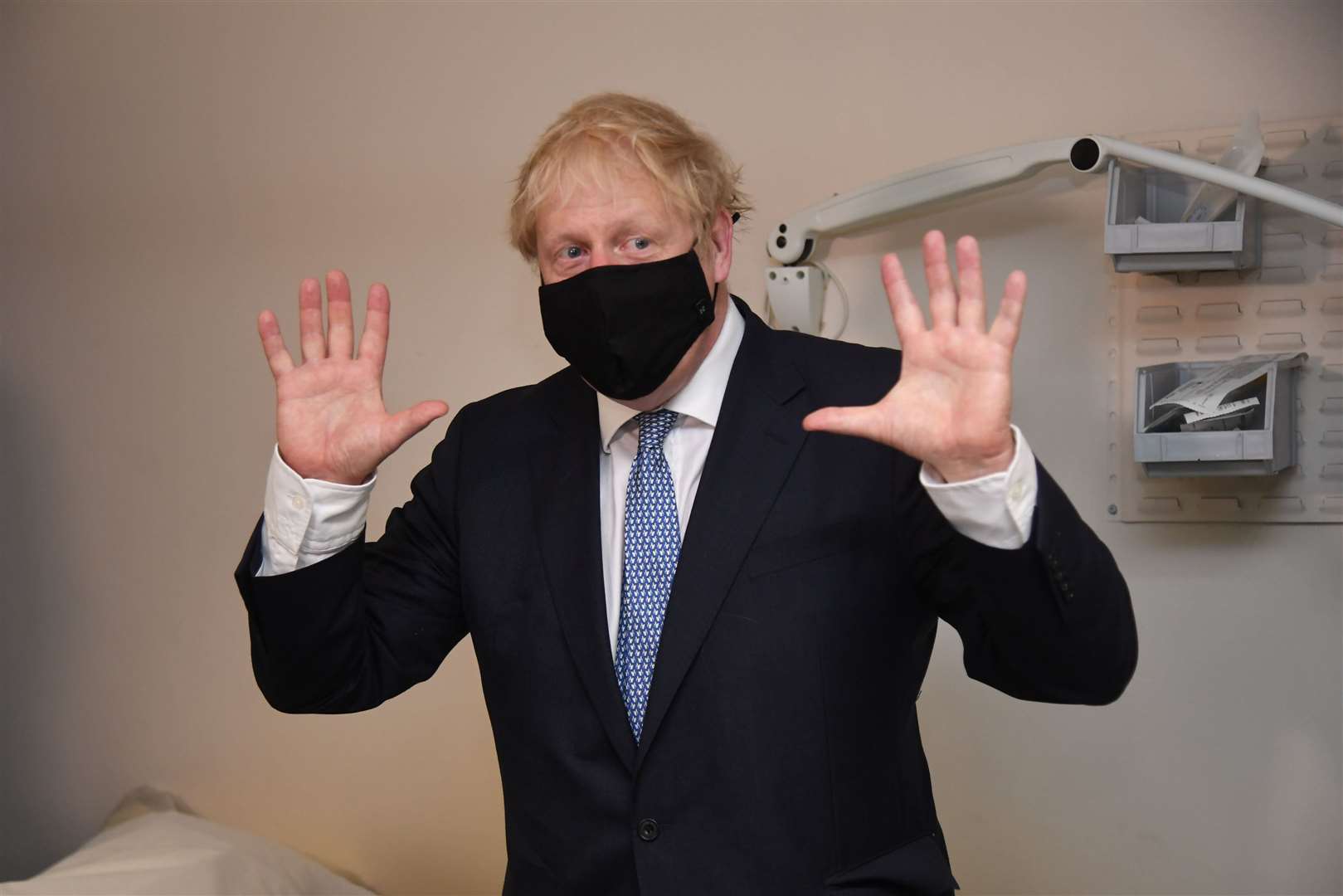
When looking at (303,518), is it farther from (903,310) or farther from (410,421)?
(903,310)

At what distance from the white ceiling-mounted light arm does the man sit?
72 centimetres

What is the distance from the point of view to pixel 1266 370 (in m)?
2.02

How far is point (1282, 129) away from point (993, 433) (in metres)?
1.39

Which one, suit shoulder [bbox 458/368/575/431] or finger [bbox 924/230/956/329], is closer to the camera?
finger [bbox 924/230/956/329]

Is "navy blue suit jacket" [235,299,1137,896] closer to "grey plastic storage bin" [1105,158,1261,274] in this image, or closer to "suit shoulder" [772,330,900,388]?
"suit shoulder" [772,330,900,388]

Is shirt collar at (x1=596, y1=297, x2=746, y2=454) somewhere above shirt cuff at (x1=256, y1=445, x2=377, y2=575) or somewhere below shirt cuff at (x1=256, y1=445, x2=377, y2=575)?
above

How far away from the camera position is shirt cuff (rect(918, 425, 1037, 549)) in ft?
3.69

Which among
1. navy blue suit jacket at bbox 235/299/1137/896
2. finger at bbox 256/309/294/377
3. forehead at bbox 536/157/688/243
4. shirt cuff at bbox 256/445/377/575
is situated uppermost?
forehead at bbox 536/157/688/243

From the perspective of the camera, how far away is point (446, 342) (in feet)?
8.89

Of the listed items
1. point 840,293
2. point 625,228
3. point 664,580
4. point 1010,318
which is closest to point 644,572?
point 664,580

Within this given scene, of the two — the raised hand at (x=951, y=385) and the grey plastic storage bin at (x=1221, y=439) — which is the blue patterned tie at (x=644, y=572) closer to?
the raised hand at (x=951, y=385)

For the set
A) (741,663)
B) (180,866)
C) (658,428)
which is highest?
(658,428)

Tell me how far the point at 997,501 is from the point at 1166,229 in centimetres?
111

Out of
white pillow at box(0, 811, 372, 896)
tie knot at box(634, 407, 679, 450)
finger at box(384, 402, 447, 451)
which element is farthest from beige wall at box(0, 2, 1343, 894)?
finger at box(384, 402, 447, 451)
